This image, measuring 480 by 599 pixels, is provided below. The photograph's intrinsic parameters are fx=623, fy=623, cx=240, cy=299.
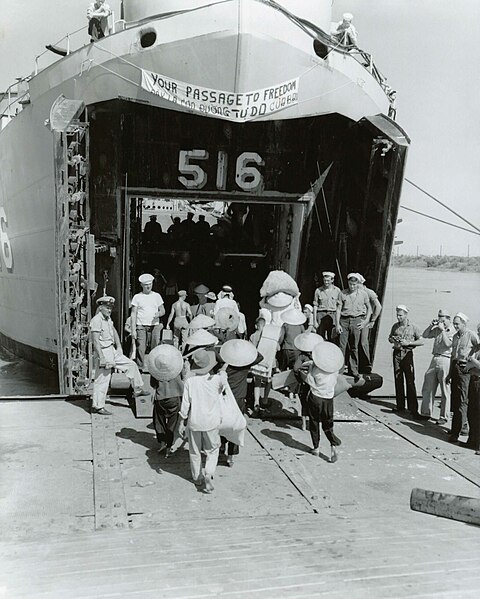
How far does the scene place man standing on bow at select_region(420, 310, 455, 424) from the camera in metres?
7.66

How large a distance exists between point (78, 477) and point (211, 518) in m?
1.46

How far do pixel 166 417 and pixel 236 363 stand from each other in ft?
2.78

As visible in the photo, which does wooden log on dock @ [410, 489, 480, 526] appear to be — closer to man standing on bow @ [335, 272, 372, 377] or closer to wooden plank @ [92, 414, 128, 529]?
wooden plank @ [92, 414, 128, 529]

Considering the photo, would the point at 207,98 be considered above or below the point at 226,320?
above

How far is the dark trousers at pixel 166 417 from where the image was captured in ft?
19.2

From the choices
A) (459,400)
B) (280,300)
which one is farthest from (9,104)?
(459,400)

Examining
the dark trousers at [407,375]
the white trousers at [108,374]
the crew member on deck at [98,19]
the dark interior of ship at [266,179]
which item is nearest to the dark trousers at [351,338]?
the dark trousers at [407,375]

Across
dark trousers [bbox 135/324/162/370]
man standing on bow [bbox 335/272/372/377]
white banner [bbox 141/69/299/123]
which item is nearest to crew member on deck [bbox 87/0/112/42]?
white banner [bbox 141/69/299/123]

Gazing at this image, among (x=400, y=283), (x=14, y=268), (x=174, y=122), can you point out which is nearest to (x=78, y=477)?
(x=174, y=122)

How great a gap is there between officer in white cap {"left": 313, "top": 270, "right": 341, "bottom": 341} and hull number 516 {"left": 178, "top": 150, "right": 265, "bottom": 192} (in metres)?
2.80

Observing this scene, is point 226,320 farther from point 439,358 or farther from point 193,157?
point 193,157

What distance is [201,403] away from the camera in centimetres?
527

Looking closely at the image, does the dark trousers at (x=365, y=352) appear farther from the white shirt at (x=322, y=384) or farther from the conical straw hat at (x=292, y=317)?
the white shirt at (x=322, y=384)

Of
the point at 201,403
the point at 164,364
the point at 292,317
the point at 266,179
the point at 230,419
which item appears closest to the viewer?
the point at 201,403
